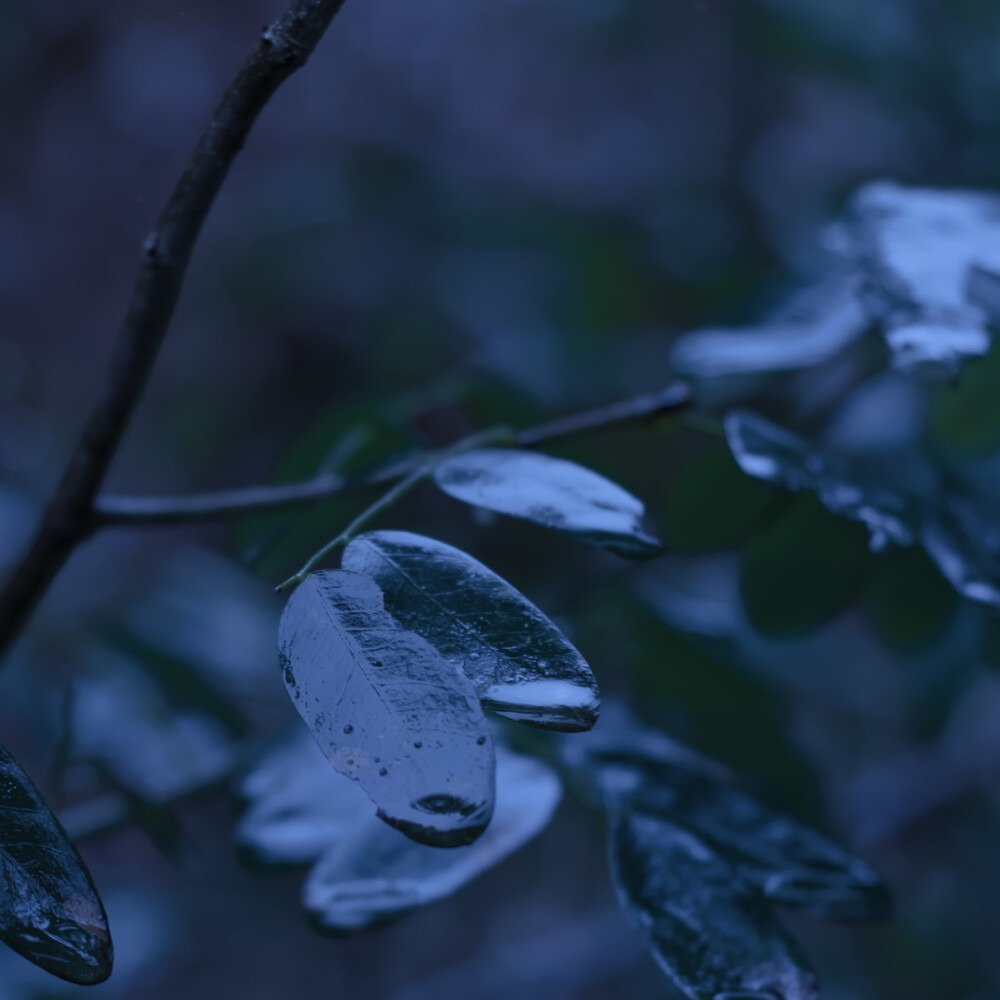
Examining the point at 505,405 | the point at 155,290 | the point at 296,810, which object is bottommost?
the point at 296,810

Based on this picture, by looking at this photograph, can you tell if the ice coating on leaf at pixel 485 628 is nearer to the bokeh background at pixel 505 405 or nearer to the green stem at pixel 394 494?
the green stem at pixel 394 494

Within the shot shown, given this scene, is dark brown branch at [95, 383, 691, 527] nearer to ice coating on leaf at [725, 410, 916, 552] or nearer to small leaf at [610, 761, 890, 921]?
ice coating on leaf at [725, 410, 916, 552]

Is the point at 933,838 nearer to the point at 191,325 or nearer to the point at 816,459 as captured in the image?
the point at 816,459

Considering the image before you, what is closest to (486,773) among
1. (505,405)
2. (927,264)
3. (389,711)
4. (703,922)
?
(389,711)

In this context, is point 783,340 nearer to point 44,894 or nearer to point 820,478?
point 820,478

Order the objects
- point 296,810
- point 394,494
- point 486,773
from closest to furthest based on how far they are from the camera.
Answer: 1. point 486,773
2. point 394,494
3. point 296,810

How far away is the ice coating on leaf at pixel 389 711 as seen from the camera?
0.22m

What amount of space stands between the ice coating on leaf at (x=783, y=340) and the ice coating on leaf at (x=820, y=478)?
0.28ft

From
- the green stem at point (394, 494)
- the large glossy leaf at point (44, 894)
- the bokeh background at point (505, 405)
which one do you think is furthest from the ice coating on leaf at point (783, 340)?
the large glossy leaf at point (44, 894)

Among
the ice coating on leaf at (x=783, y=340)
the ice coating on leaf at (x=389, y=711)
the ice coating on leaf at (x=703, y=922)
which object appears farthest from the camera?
the ice coating on leaf at (x=783, y=340)

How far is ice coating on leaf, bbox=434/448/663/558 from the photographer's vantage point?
0.96ft

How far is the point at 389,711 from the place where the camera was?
23 centimetres

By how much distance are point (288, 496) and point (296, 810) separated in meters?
0.16

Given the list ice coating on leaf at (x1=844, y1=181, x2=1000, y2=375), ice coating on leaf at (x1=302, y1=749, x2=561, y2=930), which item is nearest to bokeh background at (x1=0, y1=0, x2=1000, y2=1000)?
ice coating on leaf at (x1=844, y1=181, x2=1000, y2=375)
